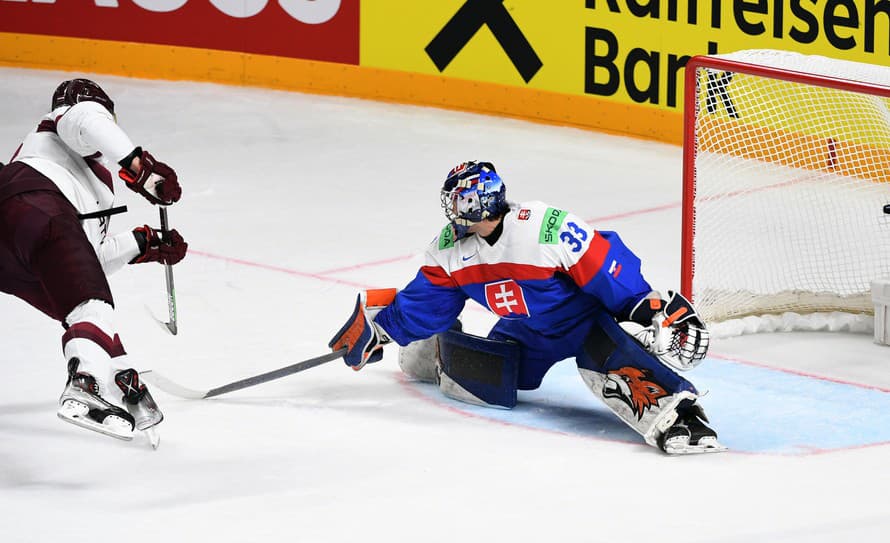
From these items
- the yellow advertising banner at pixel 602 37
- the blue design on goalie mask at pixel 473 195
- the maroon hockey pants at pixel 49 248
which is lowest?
the maroon hockey pants at pixel 49 248

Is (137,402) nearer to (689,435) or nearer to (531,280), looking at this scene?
(531,280)

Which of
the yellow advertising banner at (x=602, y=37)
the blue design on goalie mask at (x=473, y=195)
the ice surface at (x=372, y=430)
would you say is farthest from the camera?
the yellow advertising banner at (x=602, y=37)

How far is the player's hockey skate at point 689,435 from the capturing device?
14.7 feet

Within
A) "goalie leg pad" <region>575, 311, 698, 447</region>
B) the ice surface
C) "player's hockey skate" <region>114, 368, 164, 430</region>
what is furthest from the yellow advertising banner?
"player's hockey skate" <region>114, 368, 164, 430</region>

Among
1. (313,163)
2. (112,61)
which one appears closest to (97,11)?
(112,61)

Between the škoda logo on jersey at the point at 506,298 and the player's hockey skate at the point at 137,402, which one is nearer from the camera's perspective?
the player's hockey skate at the point at 137,402

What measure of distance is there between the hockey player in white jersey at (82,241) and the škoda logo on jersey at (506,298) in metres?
0.99

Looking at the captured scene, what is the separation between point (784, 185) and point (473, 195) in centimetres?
266

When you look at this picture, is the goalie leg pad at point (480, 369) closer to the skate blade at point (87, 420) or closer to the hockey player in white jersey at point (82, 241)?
the hockey player in white jersey at point (82, 241)

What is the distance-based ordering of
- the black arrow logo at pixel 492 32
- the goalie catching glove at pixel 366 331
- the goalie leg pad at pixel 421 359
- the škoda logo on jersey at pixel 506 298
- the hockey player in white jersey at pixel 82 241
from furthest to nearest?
1. the black arrow logo at pixel 492 32
2. the goalie leg pad at pixel 421 359
3. the goalie catching glove at pixel 366 331
4. the škoda logo on jersey at pixel 506 298
5. the hockey player in white jersey at pixel 82 241

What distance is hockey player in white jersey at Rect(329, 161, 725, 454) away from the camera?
4562mm

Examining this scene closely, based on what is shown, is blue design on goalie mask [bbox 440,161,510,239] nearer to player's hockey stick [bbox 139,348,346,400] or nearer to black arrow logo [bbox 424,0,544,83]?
player's hockey stick [bbox 139,348,346,400]

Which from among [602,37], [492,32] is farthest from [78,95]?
[492,32]

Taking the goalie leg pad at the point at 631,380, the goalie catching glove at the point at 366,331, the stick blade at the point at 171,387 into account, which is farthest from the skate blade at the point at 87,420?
the goalie leg pad at the point at 631,380
